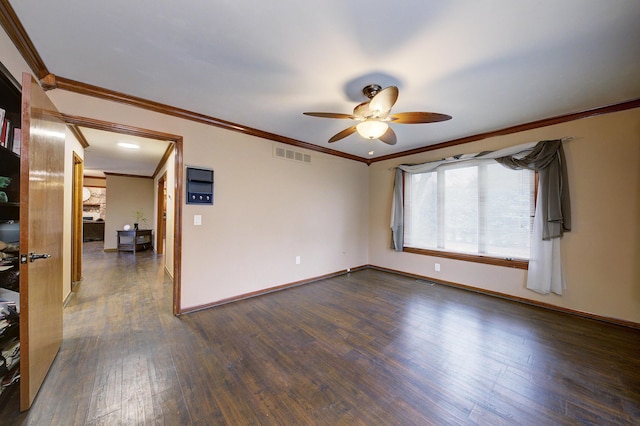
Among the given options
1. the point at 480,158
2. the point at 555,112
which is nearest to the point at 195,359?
the point at 480,158

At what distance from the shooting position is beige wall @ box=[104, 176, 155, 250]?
7066mm

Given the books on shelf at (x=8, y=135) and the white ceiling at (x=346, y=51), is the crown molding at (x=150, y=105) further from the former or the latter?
the books on shelf at (x=8, y=135)

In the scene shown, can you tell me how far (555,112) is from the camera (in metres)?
2.80

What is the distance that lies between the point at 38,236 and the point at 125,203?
715 cm

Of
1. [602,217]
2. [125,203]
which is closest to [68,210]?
[125,203]

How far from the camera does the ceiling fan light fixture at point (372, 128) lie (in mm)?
2260

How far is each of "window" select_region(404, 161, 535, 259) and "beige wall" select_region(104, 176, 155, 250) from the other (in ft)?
25.9

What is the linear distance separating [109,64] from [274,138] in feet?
6.45

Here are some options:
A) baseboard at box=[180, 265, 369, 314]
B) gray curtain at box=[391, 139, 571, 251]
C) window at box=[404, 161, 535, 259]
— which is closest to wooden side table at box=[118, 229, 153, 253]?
baseboard at box=[180, 265, 369, 314]

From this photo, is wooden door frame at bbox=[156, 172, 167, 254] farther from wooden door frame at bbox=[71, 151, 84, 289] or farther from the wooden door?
the wooden door

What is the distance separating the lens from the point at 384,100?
1.92 metres

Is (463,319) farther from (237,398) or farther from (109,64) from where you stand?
(109,64)

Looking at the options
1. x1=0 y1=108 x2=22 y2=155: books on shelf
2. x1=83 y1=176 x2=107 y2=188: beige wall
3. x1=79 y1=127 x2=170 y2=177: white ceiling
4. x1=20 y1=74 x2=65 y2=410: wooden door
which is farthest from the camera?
x1=83 y1=176 x2=107 y2=188: beige wall

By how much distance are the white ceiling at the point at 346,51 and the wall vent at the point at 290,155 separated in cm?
99
